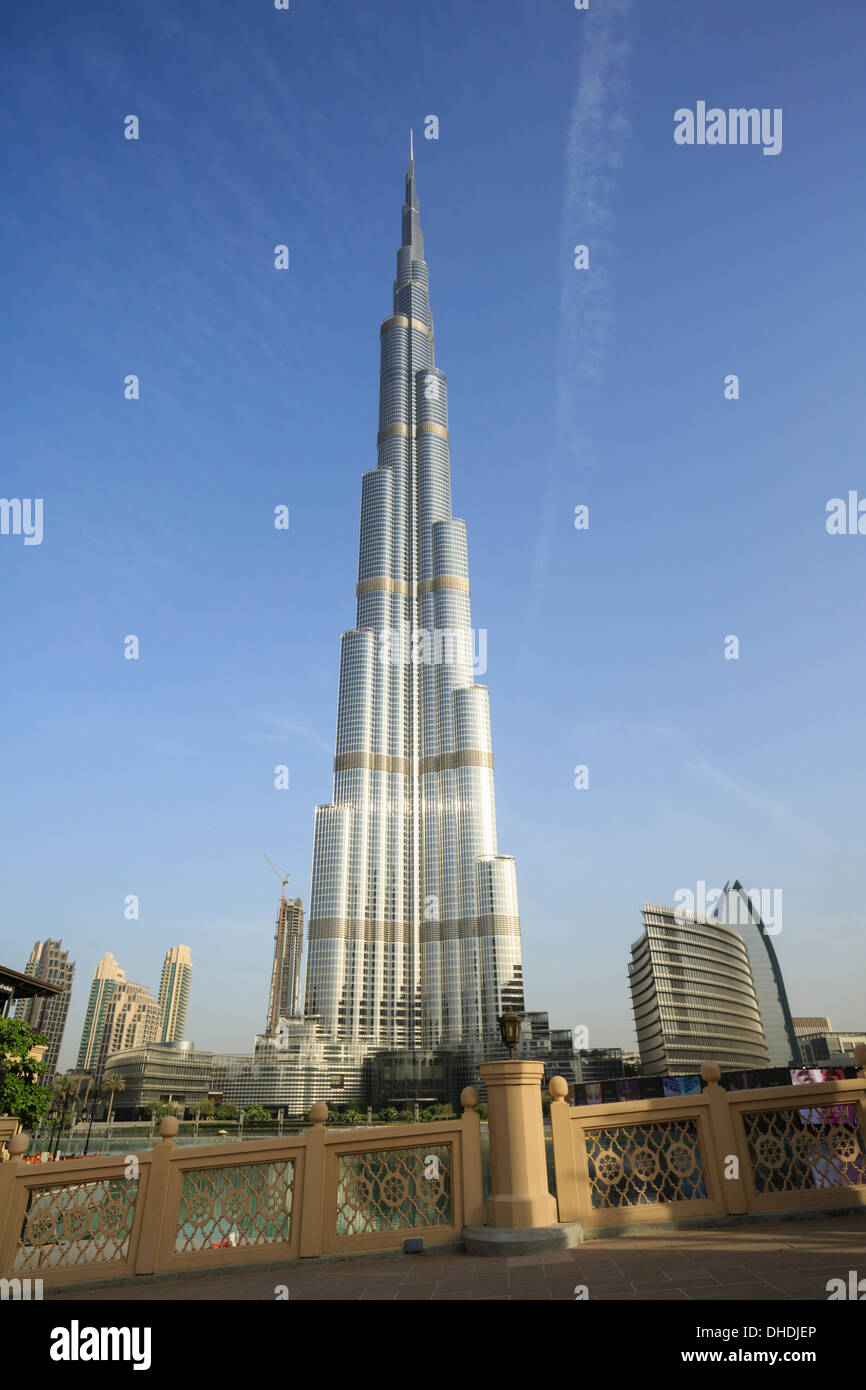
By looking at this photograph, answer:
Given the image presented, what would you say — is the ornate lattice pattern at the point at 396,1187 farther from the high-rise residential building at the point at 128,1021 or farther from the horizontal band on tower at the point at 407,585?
the high-rise residential building at the point at 128,1021

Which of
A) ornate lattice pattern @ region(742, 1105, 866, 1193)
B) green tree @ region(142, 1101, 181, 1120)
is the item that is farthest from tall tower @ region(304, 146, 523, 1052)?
ornate lattice pattern @ region(742, 1105, 866, 1193)

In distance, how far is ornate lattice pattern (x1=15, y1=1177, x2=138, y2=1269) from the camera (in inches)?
381

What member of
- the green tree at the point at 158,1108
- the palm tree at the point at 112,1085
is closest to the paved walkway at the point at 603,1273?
the green tree at the point at 158,1108

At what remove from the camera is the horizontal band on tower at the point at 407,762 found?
153m

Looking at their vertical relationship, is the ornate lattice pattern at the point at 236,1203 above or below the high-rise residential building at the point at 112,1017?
below

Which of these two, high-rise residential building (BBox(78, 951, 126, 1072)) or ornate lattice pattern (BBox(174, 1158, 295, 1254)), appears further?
high-rise residential building (BBox(78, 951, 126, 1072))

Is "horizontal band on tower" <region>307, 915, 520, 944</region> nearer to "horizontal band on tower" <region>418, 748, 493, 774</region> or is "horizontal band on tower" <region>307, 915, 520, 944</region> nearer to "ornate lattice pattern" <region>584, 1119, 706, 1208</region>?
"horizontal band on tower" <region>418, 748, 493, 774</region>

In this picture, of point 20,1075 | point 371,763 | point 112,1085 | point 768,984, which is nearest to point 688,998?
point 768,984

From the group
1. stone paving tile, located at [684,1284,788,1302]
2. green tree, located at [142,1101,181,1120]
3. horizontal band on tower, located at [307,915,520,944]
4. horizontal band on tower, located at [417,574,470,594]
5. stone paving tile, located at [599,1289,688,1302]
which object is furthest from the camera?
horizontal band on tower, located at [417,574,470,594]

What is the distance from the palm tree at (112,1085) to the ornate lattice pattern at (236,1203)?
6054 inches

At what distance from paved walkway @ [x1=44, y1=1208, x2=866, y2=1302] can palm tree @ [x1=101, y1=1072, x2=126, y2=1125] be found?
155 metres
